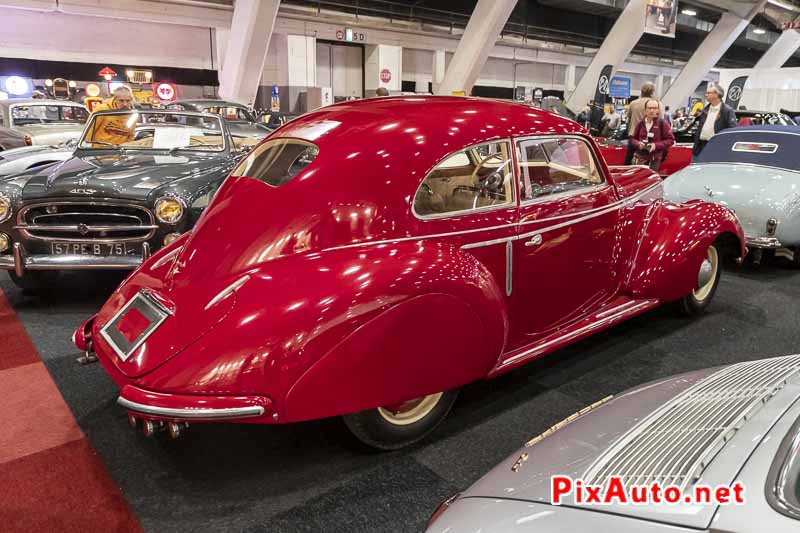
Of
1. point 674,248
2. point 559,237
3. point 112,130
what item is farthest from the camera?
point 112,130

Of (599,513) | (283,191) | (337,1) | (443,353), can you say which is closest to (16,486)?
(283,191)

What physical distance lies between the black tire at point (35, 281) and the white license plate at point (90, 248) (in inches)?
25.2

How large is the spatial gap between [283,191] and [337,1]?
61.5ft

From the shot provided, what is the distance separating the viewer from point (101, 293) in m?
4.80

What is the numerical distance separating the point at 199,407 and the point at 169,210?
2433 mm

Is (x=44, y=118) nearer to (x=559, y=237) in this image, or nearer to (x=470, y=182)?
(x=470, y=182)

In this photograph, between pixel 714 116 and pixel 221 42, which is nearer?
pixel 714 116

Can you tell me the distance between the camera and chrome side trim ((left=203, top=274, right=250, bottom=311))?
2183mm

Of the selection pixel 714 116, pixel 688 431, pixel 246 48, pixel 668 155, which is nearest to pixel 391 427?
pixel 688 431

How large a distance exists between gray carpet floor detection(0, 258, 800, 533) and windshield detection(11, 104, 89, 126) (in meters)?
7.72

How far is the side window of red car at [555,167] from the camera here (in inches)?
114

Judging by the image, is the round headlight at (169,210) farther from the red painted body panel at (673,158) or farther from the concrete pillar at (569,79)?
the concrete pillar at (569,79)

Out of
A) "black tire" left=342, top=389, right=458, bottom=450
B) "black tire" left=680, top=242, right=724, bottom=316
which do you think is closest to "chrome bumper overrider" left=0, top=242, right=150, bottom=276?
"black tire" left=342, top=389, right=458, bottom=450

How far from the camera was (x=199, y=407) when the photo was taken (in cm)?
199
